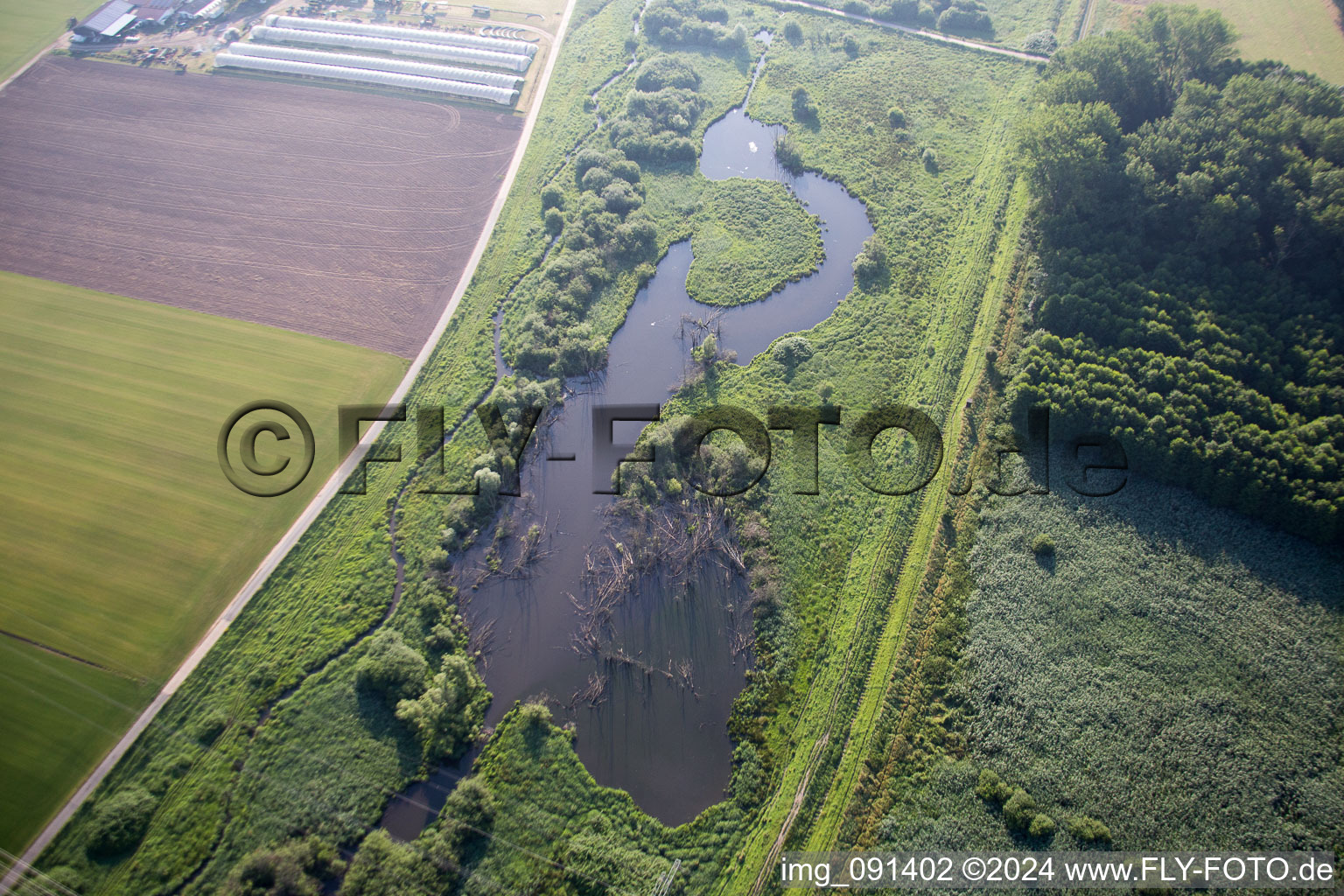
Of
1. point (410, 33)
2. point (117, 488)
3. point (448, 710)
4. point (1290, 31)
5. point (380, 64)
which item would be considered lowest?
point (448, 710)

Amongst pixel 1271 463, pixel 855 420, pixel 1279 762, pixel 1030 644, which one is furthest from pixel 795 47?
pixel 1279 762


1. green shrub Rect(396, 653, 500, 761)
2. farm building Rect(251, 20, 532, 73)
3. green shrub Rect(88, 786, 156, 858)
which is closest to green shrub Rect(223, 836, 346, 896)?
green shrub Rect(88, 786, 156, 858)

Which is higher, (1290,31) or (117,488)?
(1290,31)

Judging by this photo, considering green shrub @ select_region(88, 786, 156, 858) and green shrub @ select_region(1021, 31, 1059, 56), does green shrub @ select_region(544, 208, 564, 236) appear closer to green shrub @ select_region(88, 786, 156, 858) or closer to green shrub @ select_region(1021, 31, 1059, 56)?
green shrub @ select_region(88, 786, 156, 858)

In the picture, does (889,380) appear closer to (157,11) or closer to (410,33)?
(410,33)

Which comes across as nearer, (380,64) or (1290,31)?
(1290,31)

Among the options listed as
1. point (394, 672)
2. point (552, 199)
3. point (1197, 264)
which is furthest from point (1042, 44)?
point (394, 672)

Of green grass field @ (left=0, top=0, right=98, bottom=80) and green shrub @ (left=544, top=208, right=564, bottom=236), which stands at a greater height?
green grass field @ (left=0, top=0, right=98, bottom=80)
